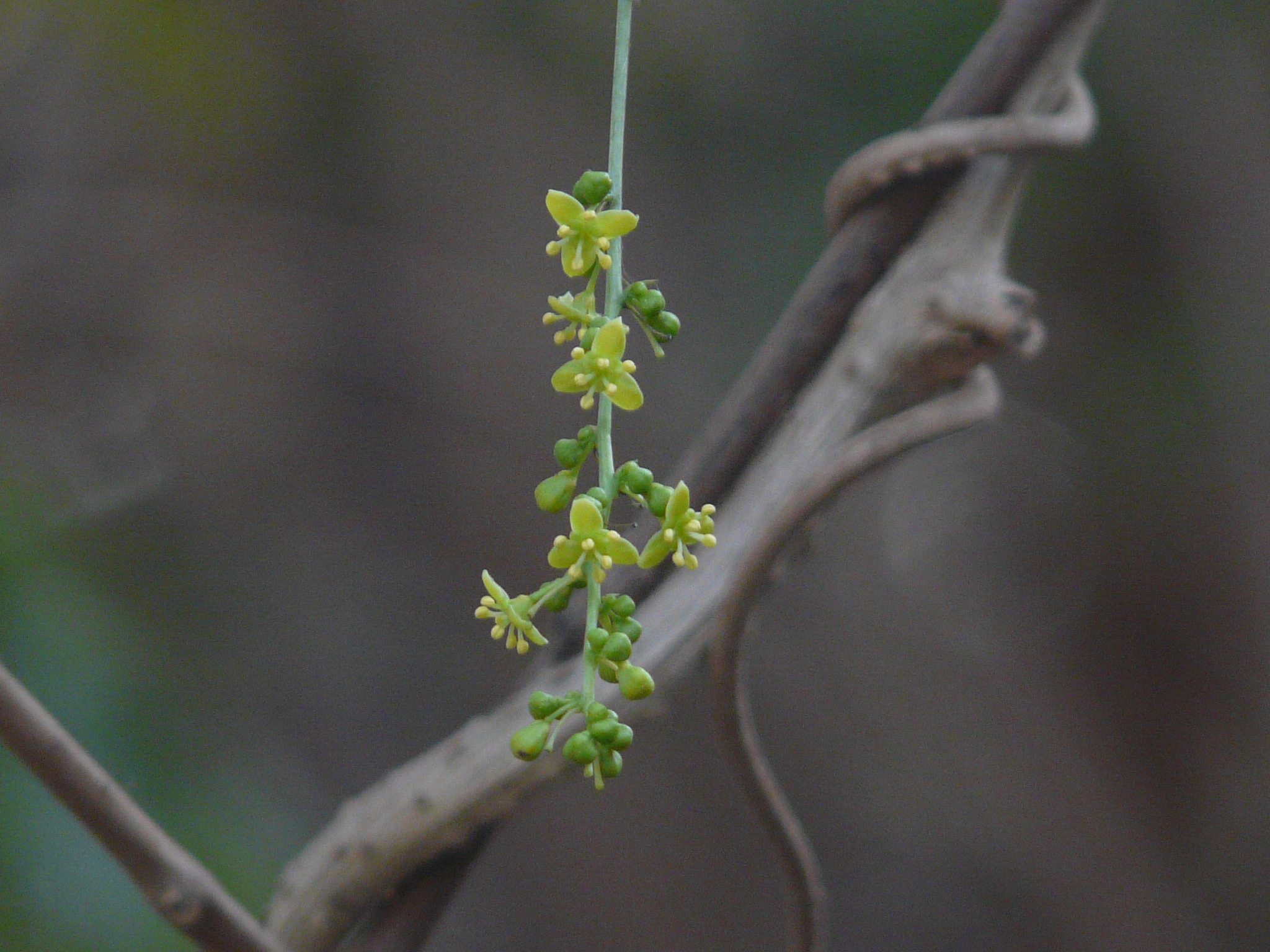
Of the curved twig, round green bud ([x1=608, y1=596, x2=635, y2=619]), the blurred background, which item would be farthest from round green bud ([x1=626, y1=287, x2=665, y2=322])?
the blurred background

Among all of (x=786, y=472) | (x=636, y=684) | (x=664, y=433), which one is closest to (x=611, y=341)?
(x=636, y=684)

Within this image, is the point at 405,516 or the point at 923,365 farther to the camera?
the point at 405,516

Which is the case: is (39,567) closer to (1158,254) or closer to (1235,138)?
(1158,254)

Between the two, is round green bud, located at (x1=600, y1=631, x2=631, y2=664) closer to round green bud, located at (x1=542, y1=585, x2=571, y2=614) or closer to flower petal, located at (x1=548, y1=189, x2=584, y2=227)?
round green bud, located at (x1=542, y1=585, x2=571, y2=614)

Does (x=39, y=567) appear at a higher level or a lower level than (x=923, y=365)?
lower

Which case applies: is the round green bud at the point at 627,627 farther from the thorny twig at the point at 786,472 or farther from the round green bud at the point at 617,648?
the thorny twig at the point at 786,472

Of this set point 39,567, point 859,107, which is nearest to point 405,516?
point 39,567

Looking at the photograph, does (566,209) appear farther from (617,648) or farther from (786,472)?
(786,472)
